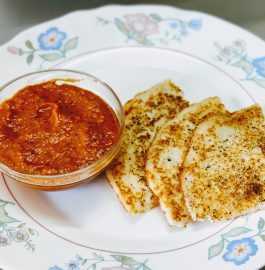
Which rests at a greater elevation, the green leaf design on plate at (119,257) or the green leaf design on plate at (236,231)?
the green leaf design on plate at (119,257)

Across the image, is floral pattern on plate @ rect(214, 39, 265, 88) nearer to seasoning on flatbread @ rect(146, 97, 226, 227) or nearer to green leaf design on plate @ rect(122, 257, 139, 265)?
seasoning on flatbread @ rect(146, 97, 226, 227)

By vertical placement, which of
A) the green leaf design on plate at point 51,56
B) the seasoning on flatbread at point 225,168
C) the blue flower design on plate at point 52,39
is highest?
the blue flower design on plate at point 52,39

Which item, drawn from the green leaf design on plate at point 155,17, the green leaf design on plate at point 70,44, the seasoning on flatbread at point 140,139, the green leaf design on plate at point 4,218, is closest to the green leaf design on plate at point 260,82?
the seasoning on flatbread at point 140,139

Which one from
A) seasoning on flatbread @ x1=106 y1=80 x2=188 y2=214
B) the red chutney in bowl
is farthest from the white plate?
the red chutney in bowl

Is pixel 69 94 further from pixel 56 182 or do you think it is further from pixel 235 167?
pixel 235 167

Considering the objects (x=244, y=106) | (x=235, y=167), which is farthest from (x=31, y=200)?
(x=244, y=106)

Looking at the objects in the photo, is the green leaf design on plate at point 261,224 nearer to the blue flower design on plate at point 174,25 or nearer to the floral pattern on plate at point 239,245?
the floral pattern on plate at point 239,245
